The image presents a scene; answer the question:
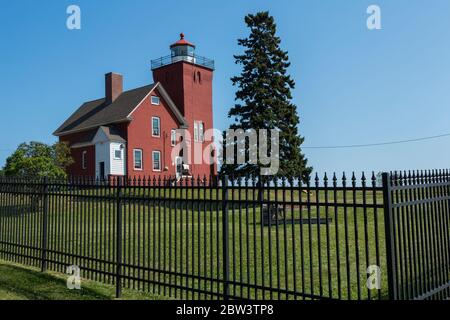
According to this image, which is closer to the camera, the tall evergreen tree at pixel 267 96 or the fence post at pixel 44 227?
the fence post at pixel 44 227

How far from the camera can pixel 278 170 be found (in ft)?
92.2

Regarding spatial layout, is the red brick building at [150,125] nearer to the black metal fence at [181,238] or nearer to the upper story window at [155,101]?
the upper story window at [155,101]

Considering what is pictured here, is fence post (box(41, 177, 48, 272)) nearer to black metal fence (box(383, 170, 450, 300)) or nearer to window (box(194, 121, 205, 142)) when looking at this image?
black metal fence (box(383, 170, 450, 300))

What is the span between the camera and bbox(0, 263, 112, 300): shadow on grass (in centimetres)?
749

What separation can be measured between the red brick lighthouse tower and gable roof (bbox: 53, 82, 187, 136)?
5.15 feet

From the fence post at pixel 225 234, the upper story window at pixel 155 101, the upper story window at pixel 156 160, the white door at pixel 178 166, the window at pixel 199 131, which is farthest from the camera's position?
the window at pixel 199 131

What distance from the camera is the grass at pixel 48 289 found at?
7.50m

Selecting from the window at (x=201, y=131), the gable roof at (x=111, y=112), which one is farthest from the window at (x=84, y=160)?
the window at (x=201, y=131)

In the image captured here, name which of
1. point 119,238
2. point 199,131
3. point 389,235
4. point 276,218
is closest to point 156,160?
point 199,131

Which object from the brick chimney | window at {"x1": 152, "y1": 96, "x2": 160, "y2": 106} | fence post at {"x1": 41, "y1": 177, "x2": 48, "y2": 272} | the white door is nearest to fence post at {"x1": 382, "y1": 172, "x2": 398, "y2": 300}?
fence post at {"x1": 41, "y1": 177, "x2": 48, "y2": 272}
